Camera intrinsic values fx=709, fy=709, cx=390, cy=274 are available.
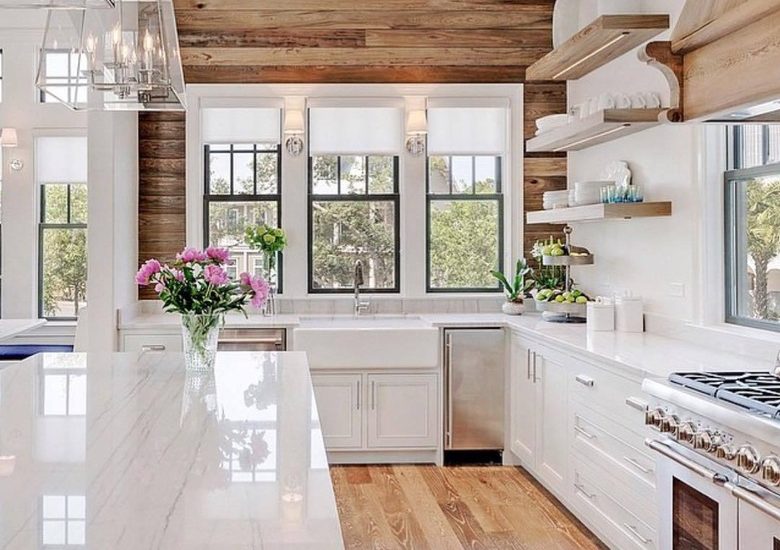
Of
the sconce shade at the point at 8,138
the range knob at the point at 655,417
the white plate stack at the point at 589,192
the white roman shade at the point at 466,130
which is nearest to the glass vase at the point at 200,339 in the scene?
the range knob at the point at 655,417

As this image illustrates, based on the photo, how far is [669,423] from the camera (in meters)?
2.38

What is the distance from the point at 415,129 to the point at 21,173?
13.1 ft

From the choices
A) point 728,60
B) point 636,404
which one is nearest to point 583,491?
point 636,404

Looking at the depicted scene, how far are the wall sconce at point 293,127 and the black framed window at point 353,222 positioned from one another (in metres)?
0.22

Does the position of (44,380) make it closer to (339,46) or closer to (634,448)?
(634,448)

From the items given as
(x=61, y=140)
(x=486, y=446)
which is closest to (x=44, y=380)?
(x=486, y=446)

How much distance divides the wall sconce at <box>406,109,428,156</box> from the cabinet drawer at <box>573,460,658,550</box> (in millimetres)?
2706

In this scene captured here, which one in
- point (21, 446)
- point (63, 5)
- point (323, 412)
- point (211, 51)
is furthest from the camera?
point (211, 51)

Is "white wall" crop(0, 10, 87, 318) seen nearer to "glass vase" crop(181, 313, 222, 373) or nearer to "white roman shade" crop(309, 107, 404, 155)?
"white roman shade" crop(309, 107, 404, 155)

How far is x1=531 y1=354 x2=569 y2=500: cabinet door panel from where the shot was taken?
3.74m

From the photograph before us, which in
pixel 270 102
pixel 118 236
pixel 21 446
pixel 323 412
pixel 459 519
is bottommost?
pixel 459 519

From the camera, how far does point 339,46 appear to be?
5.20 m

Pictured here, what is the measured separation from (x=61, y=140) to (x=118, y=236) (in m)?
2.76

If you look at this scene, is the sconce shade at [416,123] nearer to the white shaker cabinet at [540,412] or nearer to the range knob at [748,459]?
the white shaker cabinet at [540,412]
